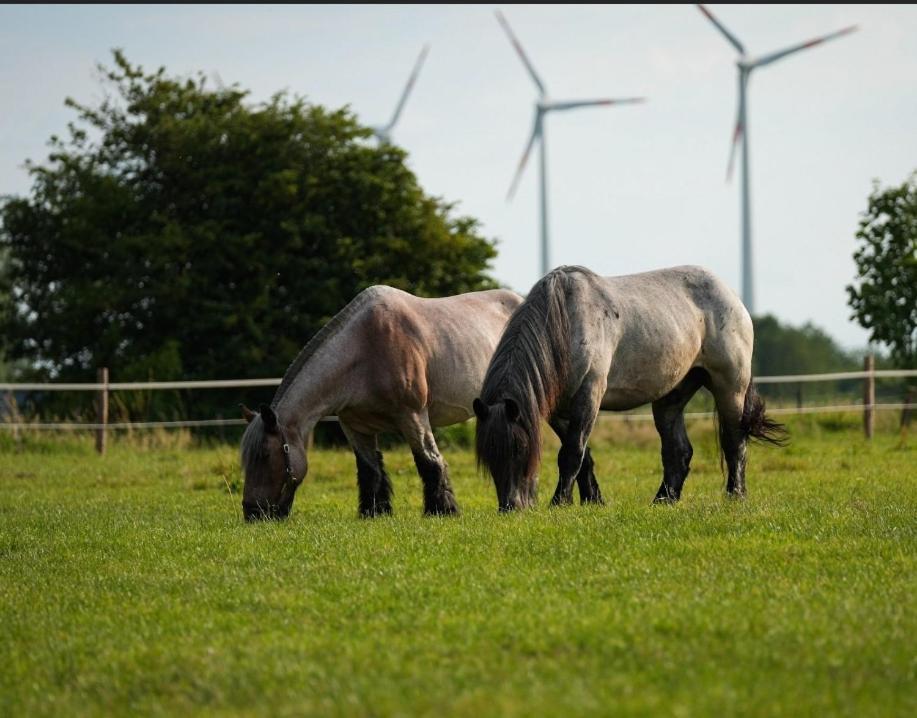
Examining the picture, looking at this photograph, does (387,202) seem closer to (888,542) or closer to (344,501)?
(344,501)

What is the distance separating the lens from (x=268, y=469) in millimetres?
10234

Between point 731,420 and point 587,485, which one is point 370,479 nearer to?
point 587,485

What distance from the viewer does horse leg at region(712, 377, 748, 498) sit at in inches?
465

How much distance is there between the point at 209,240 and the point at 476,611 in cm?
2040

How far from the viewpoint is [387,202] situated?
85.6ft

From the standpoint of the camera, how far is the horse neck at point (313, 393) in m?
10.5

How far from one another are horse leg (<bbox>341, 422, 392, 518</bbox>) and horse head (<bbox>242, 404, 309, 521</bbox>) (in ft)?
2.38

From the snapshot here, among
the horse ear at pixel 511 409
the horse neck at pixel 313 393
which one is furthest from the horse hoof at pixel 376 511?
the horse ear at pixel 511 409

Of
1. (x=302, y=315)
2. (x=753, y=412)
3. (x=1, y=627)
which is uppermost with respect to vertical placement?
(x=302, y=315)

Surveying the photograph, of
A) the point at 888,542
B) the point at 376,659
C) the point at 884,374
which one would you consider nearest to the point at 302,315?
the point at 884,374

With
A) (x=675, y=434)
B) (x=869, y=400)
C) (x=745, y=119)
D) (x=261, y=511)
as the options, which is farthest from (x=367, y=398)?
(x=745, y=119)

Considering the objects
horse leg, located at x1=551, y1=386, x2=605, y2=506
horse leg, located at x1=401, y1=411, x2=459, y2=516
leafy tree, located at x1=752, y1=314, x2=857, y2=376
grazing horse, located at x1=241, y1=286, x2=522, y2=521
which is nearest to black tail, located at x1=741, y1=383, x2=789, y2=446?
horse leg, located at x1=551, y1=386, x2=605, y2=506

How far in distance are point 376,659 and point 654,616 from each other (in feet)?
4.44

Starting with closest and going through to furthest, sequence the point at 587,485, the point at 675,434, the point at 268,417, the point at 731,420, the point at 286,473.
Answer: the point at 268,417 < the point at 286,473 < the point at 587,485 < the point at 675,434 < the point at 731,420
